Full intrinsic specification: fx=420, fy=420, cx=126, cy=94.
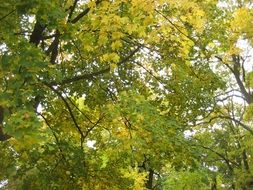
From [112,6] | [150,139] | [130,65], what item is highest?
[130,65]

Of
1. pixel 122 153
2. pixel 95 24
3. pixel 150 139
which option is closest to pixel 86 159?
pixel 122 153

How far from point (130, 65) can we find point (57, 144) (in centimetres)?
273

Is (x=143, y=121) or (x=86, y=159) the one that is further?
(x=86, y=159)

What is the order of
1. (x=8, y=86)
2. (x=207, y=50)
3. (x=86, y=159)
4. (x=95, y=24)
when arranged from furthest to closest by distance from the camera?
(x=207, y=50)
(x=86, y=159)
(x=95, y=24)
(x=8, y=86)

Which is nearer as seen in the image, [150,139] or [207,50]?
[150,139]

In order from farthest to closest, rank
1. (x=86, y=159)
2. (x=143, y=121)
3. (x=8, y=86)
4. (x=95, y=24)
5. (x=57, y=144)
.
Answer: (x=86, y=159) < (x=57, y=144) < (x=143, y=121) < (x=95, y=24) < (x=8, y=86)

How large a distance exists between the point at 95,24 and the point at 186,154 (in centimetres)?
332

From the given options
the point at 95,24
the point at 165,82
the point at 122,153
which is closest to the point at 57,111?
the point at 122,153

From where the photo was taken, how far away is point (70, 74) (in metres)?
9.34

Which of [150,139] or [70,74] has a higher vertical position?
[70,74]

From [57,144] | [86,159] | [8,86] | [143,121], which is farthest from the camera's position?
[86,159]

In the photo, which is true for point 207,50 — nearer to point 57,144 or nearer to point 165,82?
point 165,82

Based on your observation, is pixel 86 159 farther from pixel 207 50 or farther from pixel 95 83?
pixel 207 50

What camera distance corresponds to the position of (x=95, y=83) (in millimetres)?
9367
